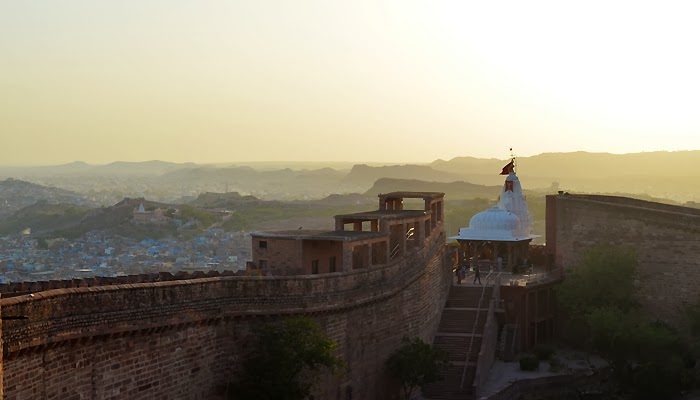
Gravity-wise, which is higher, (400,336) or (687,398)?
(400,336)

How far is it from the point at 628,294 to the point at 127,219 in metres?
96.5

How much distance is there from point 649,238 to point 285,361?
780 inches

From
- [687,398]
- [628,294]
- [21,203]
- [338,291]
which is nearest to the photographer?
[338,291]

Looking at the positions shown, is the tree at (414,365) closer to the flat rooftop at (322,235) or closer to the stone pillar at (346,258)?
the stone pillar at (346,258)

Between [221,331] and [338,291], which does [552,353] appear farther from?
[221,331]

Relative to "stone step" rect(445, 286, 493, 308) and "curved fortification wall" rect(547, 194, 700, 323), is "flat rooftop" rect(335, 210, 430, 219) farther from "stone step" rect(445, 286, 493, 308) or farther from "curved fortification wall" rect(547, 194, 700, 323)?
"curved fortification wall" rect(547, 194, 700, 323)

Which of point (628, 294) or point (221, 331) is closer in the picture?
point (221, 331)

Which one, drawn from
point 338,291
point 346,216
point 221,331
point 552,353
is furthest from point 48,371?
point 552,353

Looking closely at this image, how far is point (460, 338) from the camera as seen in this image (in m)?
33.3

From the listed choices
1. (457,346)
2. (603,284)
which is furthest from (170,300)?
(603,284)

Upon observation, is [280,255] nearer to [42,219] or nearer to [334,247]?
[334,247]

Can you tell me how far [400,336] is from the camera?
30.3 m

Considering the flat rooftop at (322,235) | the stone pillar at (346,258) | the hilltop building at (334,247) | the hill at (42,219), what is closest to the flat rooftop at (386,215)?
the hilltop building at (334,247)

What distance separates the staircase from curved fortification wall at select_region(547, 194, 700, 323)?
5.50 meters
